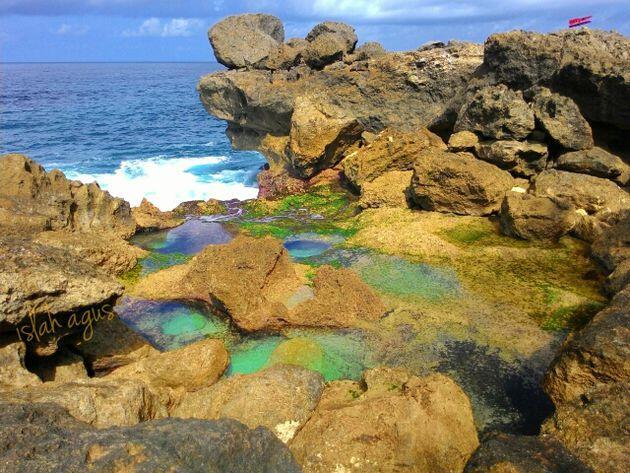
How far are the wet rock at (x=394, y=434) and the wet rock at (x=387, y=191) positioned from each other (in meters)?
9.99

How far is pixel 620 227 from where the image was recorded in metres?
10.2

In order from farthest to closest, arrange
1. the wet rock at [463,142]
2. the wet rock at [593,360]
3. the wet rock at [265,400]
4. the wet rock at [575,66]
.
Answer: the wet rock at [463,142] < the wet rock at [575,66] < the wet rock at [265,400] < the wet rock at [593,360]

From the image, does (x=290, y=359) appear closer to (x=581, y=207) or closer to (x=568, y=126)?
(x=581, y=207)

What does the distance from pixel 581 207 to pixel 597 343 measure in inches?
327

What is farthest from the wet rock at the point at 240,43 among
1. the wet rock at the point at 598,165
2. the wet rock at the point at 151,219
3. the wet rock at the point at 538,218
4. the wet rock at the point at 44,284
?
the wet rock at the point at 44,284

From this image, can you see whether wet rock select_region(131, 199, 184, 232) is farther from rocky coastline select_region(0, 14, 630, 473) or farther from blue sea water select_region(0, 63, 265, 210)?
blue sea water select_region(0, 63, 265, 210)

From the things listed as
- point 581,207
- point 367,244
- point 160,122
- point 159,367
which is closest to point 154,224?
point 367,244

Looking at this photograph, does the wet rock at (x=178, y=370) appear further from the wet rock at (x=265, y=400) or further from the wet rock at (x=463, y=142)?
the wet rock at (x=463, y=142)

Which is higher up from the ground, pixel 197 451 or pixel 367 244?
pixel 197 451

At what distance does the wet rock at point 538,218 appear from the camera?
11602mm

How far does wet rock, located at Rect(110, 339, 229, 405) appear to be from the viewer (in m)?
7.13

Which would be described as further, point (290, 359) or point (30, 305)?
point (290, 359)

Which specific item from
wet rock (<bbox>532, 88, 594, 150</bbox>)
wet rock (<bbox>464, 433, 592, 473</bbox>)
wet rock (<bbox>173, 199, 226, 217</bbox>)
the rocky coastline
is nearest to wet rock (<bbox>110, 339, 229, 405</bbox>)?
the rocky coastline

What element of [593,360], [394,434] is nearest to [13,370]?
[394,434]
